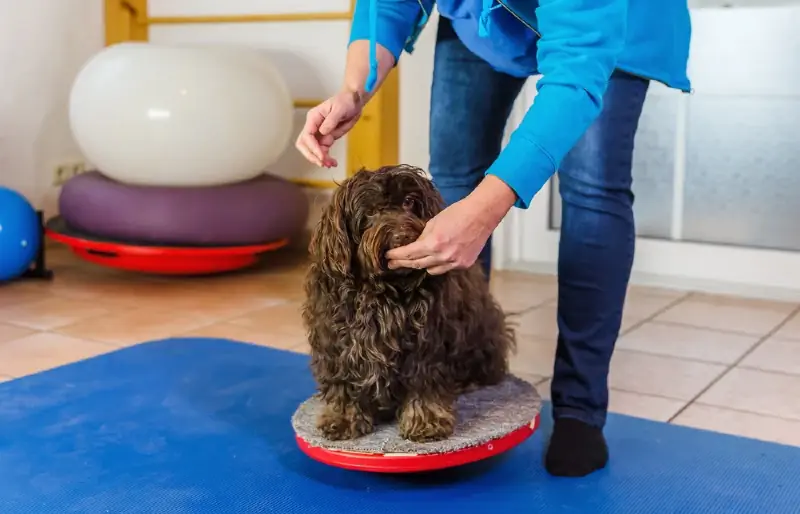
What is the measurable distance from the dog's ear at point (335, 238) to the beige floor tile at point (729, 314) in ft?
5.58

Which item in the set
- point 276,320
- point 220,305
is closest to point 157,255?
point 220,305

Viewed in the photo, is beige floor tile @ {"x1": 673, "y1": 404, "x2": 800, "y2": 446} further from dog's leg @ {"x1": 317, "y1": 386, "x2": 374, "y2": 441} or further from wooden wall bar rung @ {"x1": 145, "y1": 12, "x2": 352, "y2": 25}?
wooden wall bar rung @ {"x1": 145, "y1": 12, "x2": 352, "y2": 25}

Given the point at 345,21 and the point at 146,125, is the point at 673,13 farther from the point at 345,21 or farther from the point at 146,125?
the point at 345,21

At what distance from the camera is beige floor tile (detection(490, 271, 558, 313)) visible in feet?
10.4

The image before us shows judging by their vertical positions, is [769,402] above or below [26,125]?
below

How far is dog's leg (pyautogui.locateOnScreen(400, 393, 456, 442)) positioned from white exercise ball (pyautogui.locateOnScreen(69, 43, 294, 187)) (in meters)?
1.85

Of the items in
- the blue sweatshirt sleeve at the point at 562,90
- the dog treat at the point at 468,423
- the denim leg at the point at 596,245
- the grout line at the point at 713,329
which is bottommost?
the grout line at the point at 713,329

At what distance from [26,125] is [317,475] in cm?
276

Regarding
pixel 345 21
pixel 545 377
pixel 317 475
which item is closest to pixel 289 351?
pixel 545 377

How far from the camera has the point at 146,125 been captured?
3160mm

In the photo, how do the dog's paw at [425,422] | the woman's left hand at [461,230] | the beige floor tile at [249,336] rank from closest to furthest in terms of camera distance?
1. the woman's left hand at [461,230]
2. the dog's paw at [425,422]
3. the beige floor tile at [249,336]

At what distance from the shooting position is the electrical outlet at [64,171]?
4.00 metres

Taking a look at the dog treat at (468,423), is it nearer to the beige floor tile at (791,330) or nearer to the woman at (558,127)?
the woman at (558,127)

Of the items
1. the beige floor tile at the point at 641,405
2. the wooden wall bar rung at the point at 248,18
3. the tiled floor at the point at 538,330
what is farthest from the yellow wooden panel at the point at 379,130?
the beige floor tile at the point at 641,405
